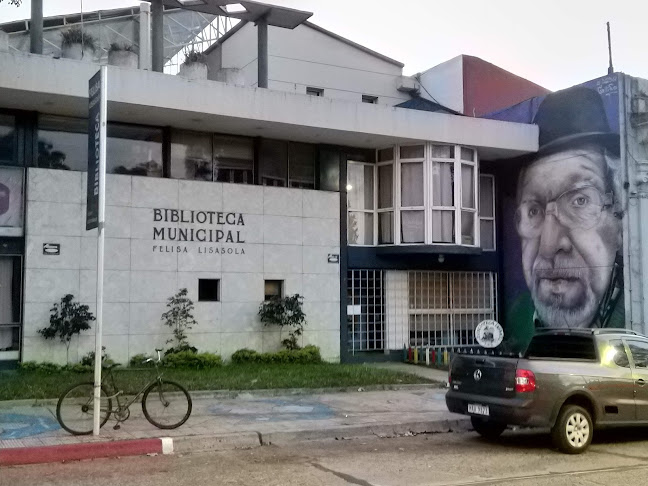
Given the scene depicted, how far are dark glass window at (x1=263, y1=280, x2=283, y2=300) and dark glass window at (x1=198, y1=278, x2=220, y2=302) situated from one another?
1400 millimetres

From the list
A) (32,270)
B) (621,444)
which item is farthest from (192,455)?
(32,270)

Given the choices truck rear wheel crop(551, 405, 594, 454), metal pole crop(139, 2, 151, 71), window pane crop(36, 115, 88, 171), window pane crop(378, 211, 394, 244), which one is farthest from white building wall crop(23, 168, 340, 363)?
truck rear wheel crop(551, 405, 594, 454)

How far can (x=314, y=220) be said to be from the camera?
19609 mm

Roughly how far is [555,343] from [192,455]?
215 inches

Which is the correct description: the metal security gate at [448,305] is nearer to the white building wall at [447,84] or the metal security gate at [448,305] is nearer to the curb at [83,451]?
the white building wall at [447,84]

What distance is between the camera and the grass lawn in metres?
13.1

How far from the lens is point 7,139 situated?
16.4 m

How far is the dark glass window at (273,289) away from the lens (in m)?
19.0

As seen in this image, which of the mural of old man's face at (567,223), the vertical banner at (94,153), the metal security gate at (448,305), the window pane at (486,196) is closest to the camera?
the vertical banner at (94,153)

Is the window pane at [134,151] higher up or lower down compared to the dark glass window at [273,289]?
higher up

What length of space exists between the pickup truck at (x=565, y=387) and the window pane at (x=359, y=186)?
419 inches

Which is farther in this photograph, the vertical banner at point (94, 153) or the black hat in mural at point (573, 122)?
the black hat in mural at point (573, 122)

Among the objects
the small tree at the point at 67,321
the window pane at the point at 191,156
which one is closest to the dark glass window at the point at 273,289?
the window pane at the point at 191,156

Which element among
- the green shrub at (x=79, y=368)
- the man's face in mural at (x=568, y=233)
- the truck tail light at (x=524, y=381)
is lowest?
the green shrub at (x=79, y=368)
